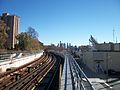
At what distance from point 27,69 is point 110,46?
101ft

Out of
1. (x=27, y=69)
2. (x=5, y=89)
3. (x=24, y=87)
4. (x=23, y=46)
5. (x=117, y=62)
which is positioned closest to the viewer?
(x=5, y=89)

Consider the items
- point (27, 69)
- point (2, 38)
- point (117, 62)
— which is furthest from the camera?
point (2, 38)

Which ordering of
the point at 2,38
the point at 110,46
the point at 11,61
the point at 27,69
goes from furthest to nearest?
the point at 110,46
the point at 2,38
the point at 27,69
the point at 11,61

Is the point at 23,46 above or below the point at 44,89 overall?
above

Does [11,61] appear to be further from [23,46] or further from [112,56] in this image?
[23,46]

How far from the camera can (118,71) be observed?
42.1 metres

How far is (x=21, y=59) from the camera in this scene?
1575 inches

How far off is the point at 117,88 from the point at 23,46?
56.2 metres

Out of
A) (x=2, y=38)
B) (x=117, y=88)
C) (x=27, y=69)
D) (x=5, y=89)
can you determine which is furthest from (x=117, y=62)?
(x=5, y=89)

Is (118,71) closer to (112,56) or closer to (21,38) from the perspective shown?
(112,56)

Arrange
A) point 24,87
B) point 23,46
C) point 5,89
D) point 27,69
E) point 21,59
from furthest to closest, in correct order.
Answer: point 23,46
point 21,59
point 27,69
point 24,87
point 5,89

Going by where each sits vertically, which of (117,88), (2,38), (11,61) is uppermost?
(2,38)

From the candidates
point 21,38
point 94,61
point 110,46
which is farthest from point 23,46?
point 94,61

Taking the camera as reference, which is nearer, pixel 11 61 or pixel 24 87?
pixel 24 87
